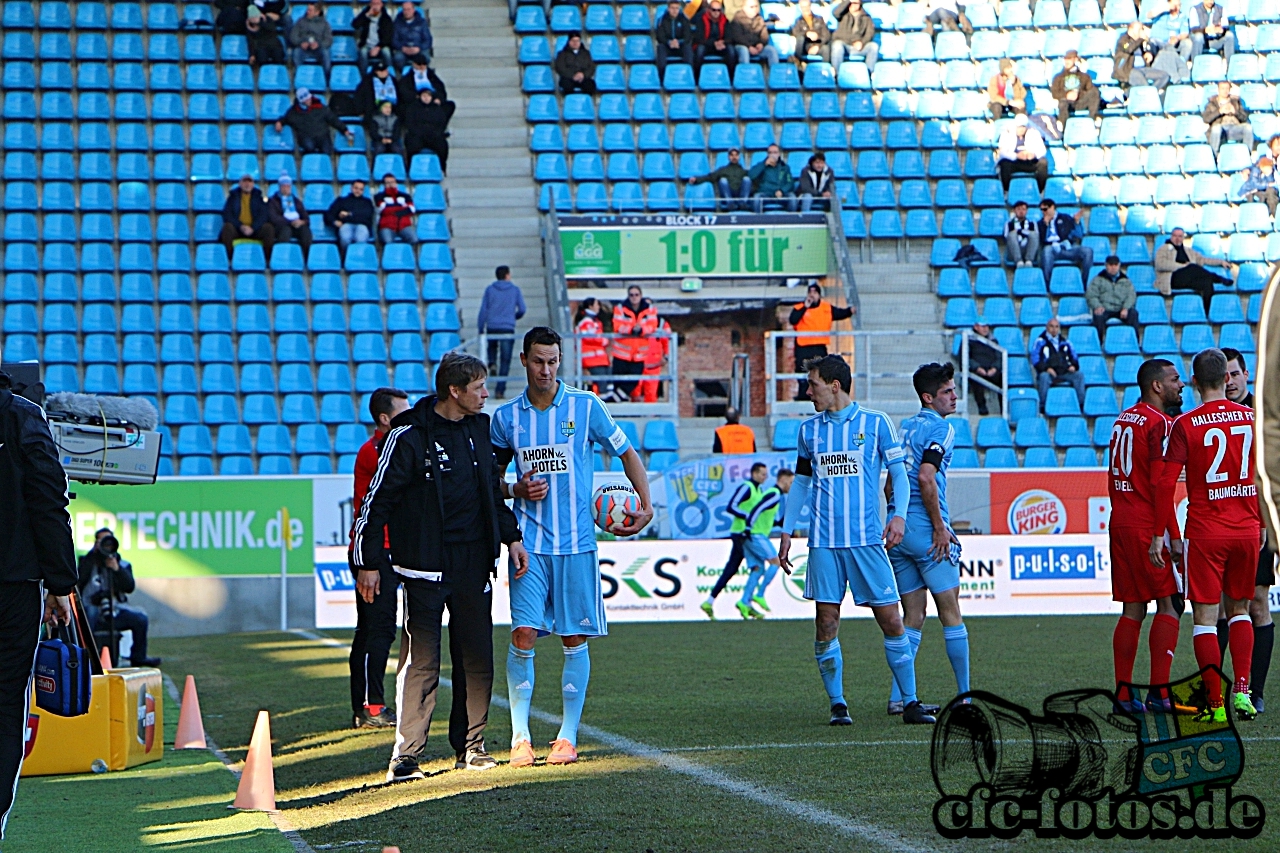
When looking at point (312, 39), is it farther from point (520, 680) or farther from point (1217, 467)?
point (1217, 467)

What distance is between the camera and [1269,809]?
6176 millimetres

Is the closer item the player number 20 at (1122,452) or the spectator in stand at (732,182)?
the player number 20 at (1122,452)

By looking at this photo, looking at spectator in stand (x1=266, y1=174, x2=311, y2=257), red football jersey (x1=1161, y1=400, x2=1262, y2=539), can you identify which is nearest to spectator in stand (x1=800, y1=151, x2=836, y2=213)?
spectator in stand (x1=266, y1=174, x2=311, y2=257)

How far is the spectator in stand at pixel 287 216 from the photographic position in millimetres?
24812

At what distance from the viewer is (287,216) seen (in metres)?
24.9

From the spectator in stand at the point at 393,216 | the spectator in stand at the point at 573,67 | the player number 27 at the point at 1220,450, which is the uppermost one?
the spectator in stand at the point at 573,67

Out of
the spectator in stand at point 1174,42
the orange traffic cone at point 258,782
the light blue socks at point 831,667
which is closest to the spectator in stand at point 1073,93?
the spectator in stand at point 1174,42

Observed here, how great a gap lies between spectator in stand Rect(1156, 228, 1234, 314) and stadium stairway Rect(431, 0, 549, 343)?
949 centimetres

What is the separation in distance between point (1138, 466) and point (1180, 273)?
1780 centimetres

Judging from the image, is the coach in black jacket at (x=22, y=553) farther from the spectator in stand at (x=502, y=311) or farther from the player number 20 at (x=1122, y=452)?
the spectator in stand at (x=502, y=311)

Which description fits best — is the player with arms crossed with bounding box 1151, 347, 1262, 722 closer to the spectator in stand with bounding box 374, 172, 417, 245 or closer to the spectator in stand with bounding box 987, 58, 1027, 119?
the spectator in stand with bounding box 374, 172, 417, 245

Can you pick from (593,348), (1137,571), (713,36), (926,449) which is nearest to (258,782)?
(926,449)

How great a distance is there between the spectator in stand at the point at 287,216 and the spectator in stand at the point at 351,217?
1.34 feet

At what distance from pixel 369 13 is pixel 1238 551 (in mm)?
21660
